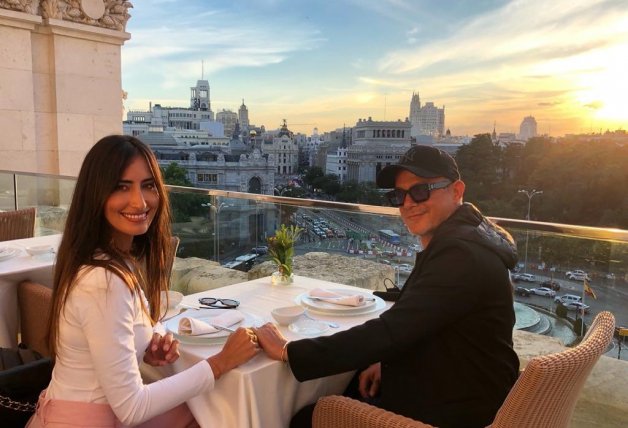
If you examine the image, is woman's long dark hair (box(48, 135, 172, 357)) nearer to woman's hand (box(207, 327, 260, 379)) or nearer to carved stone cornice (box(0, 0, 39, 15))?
woman's hand (box(207, 327, 260, 379))

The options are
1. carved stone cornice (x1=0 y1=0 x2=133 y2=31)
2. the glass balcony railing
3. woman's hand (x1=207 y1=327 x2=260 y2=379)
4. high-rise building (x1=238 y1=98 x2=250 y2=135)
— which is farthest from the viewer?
high-rise building (x1=238 y1=98 x2=250 y2=135)

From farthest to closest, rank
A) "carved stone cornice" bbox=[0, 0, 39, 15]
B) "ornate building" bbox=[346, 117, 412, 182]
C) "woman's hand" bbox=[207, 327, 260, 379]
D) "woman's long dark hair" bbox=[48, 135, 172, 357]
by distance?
"ornate building" bbox=[346, 117, 412, 182]
"carved stone cornice" bbox=[0, 0, 39, 15]
"woman's hand" bbox=[207, 327, 260, 379]
"woman's long dark hair" bbox=[48, 135, 172, 357]

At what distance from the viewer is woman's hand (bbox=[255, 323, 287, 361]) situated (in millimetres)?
1674

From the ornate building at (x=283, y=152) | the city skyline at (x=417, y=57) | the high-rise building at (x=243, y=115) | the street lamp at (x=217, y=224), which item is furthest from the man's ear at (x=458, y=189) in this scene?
the high-rise building at (x=243, y=115)

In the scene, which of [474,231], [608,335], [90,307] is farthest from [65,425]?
[608,335]

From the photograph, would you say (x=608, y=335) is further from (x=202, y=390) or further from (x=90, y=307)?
(x=90, y=307)

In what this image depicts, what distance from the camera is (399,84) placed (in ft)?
304

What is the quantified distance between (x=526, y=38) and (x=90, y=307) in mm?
73979

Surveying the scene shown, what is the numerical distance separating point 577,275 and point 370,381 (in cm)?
176

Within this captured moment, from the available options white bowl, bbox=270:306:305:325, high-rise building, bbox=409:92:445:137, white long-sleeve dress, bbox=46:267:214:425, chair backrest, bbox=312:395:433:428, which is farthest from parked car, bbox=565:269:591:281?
high-rise building, bbox=409:92:445:137

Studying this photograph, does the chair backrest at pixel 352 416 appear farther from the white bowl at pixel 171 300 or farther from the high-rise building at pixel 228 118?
the high-rise building at pixel 228 118

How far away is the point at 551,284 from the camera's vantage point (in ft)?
10.4

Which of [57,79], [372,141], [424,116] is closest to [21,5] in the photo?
[57,79]

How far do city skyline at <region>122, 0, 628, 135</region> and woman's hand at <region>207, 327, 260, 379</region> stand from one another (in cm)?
3090
